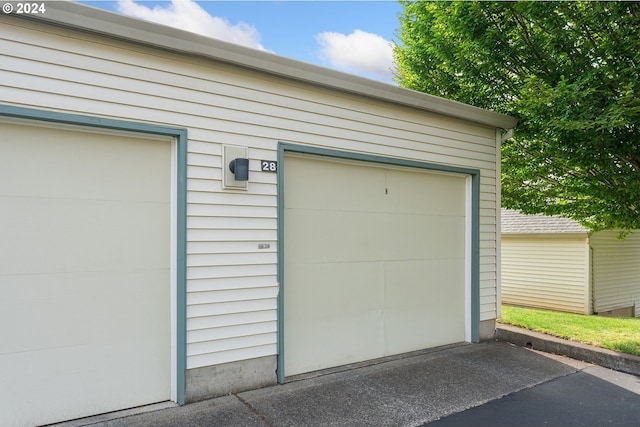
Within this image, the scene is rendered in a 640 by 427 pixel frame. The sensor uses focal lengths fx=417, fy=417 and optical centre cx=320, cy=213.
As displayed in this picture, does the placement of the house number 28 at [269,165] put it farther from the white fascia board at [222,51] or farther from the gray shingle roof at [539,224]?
the gray shingle roof at [539,224]

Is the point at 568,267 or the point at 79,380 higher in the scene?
the point at 79,380

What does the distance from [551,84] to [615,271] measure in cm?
983

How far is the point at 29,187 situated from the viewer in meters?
3.02

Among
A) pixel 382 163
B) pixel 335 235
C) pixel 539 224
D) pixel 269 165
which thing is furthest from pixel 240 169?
pixel 539 224

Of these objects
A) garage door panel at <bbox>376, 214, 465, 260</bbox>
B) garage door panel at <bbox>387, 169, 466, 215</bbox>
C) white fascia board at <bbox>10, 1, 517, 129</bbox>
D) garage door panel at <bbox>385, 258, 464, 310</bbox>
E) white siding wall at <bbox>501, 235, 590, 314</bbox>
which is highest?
white fascia board at <bbox>10, 1, 517, 129</bbox>

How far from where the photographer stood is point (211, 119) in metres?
3.67

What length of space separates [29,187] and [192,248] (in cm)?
125

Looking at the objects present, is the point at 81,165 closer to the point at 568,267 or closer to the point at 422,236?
the point at 422,236

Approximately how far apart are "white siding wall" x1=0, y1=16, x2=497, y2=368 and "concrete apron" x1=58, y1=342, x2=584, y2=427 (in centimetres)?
43

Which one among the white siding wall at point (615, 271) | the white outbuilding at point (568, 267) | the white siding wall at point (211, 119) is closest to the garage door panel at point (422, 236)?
the white siding wall at point (211, 119)

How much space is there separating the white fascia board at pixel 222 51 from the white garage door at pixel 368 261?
80cm

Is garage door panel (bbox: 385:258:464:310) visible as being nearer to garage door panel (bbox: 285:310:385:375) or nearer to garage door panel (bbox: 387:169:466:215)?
garage door panel (bbox: 285:310:385:375)

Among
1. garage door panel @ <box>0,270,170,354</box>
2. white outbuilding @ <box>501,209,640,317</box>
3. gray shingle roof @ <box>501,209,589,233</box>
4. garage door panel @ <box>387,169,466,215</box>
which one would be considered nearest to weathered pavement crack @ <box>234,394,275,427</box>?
garage door panel @ <box>0,270,170,354</box>

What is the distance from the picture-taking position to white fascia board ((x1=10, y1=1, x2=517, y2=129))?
3012mm
